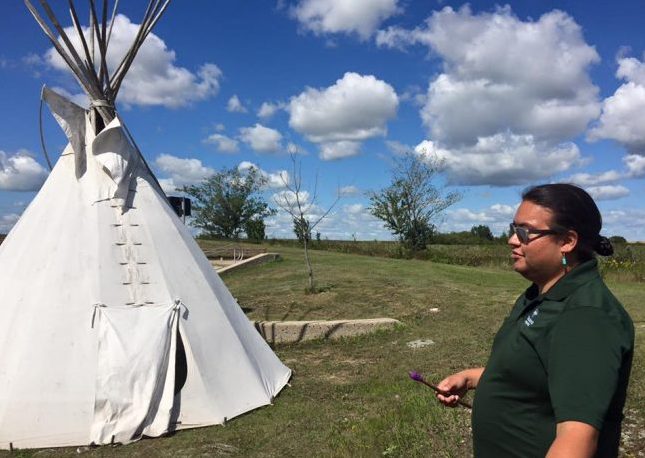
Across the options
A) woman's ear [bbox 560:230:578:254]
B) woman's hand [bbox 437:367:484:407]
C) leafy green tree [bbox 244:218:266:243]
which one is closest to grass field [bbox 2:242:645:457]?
woman's hand [bbox 437:367:484:407]

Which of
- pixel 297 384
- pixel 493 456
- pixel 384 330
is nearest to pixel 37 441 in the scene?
pixel 297 384

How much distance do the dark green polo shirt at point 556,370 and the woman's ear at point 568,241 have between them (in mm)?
64

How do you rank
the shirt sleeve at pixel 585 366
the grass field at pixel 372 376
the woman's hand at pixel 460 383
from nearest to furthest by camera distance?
the shirt sleeve at pixel 585 366
the woman's hand at pixel 460 383
the grass field at pixel 372 376

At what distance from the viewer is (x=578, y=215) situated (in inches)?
62.3

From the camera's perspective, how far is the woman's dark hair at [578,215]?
5.21ft

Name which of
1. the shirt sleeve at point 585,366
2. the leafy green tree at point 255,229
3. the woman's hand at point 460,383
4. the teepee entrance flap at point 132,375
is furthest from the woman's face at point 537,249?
the leafy green tree at point 255,229

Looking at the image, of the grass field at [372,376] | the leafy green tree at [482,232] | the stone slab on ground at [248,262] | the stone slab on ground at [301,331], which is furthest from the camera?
the leafy green tree at [482,232]

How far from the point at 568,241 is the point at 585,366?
0.44m

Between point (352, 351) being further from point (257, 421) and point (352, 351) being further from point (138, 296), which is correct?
point (138, 296)

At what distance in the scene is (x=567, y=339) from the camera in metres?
1.36

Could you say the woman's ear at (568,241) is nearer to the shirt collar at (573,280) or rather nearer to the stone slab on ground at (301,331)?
the shirt collar at (573,280)

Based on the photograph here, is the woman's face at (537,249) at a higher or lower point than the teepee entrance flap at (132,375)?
higher

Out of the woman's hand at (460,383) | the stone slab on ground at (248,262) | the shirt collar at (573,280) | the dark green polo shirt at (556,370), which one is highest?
the shirt collar at (573,280)

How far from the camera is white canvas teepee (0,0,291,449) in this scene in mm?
4699
